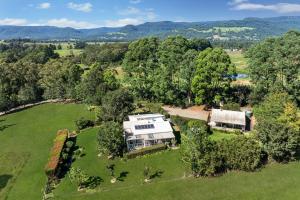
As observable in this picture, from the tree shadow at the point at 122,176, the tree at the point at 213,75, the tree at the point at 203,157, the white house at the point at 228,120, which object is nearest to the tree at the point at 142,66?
the tree at the point at 213,75

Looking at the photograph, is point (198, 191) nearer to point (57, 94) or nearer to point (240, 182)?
point (240, 182)

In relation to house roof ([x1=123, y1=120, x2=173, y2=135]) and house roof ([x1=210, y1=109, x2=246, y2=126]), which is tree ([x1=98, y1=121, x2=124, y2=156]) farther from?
house roof ([x1=210, y1=109, x2=246, y2=126])

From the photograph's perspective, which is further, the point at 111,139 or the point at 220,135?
the point at 220,135

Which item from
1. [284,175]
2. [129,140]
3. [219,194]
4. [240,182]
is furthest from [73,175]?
[284,175]

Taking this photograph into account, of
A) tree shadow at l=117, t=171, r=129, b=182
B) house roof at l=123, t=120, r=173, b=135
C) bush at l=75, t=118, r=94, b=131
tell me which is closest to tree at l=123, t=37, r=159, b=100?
bush at l=75, t=118, r=94, b=131

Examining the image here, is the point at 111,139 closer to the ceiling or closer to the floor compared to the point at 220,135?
closer to the ceiling

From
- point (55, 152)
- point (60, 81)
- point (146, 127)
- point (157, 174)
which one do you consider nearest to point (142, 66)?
point (60, 81)

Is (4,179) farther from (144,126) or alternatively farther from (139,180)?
(144,126)
